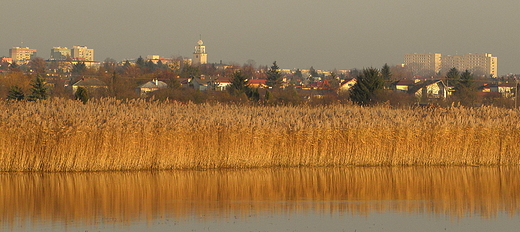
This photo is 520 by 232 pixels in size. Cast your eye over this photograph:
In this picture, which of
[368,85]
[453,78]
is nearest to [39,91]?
[368,85]

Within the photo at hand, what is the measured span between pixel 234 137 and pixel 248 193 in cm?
455

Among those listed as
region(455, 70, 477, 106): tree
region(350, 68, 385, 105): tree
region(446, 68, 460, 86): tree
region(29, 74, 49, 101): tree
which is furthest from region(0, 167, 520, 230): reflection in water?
region(446, 68, 460, 86): tree

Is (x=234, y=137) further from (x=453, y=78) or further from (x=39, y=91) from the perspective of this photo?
(x=453, y=78)

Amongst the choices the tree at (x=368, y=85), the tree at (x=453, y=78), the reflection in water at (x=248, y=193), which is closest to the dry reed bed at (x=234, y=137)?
the reflection in water at (x=248, y=193)

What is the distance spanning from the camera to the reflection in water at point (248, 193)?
14.9 metres

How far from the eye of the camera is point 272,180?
65.0ft

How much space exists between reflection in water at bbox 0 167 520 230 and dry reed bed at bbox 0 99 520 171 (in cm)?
55

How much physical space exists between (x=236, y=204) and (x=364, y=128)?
8.31 meters

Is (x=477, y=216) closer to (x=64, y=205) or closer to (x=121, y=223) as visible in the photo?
(x=121, y=223)

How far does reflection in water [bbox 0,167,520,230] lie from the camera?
14875 millimetres

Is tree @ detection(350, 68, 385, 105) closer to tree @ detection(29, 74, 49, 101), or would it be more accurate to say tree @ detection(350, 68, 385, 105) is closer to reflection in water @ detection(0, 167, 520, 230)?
tree @ detection(29, 74, 49, 101)

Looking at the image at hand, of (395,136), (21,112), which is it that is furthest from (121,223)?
(395,136)

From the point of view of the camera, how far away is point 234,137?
21828mm

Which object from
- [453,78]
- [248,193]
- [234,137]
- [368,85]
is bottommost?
[248,193]
